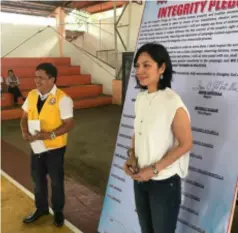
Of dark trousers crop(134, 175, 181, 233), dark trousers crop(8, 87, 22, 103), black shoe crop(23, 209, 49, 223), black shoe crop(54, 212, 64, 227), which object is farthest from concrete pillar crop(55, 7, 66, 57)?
dark trousers crop(134, 175, 181, 233)

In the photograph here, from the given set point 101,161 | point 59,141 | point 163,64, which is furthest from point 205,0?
Result: point 101,161

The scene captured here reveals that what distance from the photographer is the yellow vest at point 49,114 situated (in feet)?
7.02

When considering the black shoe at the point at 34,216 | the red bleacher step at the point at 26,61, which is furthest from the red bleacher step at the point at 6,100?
the black shoe at the point at 34,216

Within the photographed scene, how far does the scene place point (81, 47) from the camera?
437 inches

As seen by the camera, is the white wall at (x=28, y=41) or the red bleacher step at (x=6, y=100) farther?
the white wall at (x=28, y=41)

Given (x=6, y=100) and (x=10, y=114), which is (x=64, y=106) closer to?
(x=10, y=114)

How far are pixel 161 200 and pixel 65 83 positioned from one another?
8220 mm

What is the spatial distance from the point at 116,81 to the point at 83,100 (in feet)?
3.65

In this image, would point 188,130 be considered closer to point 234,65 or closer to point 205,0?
point 234,65

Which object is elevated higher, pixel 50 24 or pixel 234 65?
pixel 50 24

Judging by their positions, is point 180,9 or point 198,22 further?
point 180,9

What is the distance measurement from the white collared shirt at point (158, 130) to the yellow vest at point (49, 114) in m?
0.92
